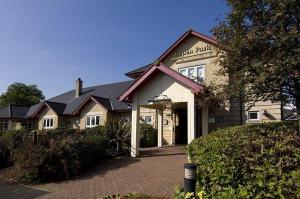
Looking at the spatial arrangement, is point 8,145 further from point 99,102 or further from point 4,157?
point 99,102

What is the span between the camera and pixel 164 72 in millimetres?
16297

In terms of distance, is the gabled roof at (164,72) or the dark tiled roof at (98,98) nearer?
the gabled roof at (164,72)

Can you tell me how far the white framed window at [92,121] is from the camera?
96.1 ft

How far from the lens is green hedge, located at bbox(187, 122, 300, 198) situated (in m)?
5.26

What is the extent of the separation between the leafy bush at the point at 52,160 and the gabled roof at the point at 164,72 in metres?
4.12

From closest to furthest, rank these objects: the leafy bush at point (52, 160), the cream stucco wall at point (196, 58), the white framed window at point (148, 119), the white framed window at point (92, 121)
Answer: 1. the leafy bush at point (52, 160)
2. the cream stucco wall at point (196, 58)
3. the white framed window at point (148, 119)
4. the white framed window at point (92, 121)

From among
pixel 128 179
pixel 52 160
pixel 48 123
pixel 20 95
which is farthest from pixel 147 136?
pixel 20 95

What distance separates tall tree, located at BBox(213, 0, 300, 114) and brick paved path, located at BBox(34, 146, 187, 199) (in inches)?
163

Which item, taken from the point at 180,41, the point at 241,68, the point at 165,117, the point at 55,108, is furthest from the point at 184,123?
the point at 55,108

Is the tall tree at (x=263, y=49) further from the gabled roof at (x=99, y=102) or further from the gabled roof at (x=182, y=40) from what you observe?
the gabled roof at (x=99, y=102)

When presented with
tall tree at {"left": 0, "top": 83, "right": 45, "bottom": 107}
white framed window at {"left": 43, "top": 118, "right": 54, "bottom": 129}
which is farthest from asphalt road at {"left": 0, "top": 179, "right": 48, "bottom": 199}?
tall tree at {"left": 0, "top": 83, "right": 45, "bottom": 107}

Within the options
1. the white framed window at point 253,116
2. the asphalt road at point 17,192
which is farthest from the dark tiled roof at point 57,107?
the white framed window at point 253,116

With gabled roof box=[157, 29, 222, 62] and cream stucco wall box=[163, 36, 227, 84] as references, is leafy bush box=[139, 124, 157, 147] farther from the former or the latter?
gabled roof box=[157, 29, 222, 62]

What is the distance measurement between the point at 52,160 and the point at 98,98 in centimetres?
1605
